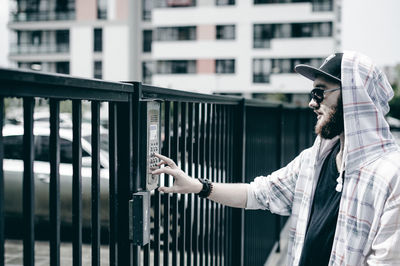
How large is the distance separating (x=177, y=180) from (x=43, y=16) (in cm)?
5191

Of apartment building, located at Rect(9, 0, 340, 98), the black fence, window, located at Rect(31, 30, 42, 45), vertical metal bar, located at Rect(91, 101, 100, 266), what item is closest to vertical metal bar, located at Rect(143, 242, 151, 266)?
the black fence

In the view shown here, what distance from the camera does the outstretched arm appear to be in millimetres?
2525

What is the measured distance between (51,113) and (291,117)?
672 cm

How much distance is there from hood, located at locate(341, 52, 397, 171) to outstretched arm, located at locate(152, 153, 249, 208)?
0.79 meters

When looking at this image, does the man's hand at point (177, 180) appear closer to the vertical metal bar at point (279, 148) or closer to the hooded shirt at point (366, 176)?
the hooded shirt at point (366, 176)

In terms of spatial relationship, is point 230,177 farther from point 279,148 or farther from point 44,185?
point 44,185

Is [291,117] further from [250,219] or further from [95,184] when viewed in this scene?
[95,184]

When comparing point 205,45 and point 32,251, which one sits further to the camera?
point 205,45

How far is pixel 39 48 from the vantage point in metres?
50.6

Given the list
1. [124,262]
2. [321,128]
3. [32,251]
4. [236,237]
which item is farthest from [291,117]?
[32,251]

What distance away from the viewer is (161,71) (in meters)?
48.9

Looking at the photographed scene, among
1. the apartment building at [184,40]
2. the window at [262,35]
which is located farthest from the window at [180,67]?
the window at [262,35]

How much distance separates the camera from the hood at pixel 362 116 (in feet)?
7.97

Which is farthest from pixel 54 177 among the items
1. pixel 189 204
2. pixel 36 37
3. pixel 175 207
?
pixel 36 37
